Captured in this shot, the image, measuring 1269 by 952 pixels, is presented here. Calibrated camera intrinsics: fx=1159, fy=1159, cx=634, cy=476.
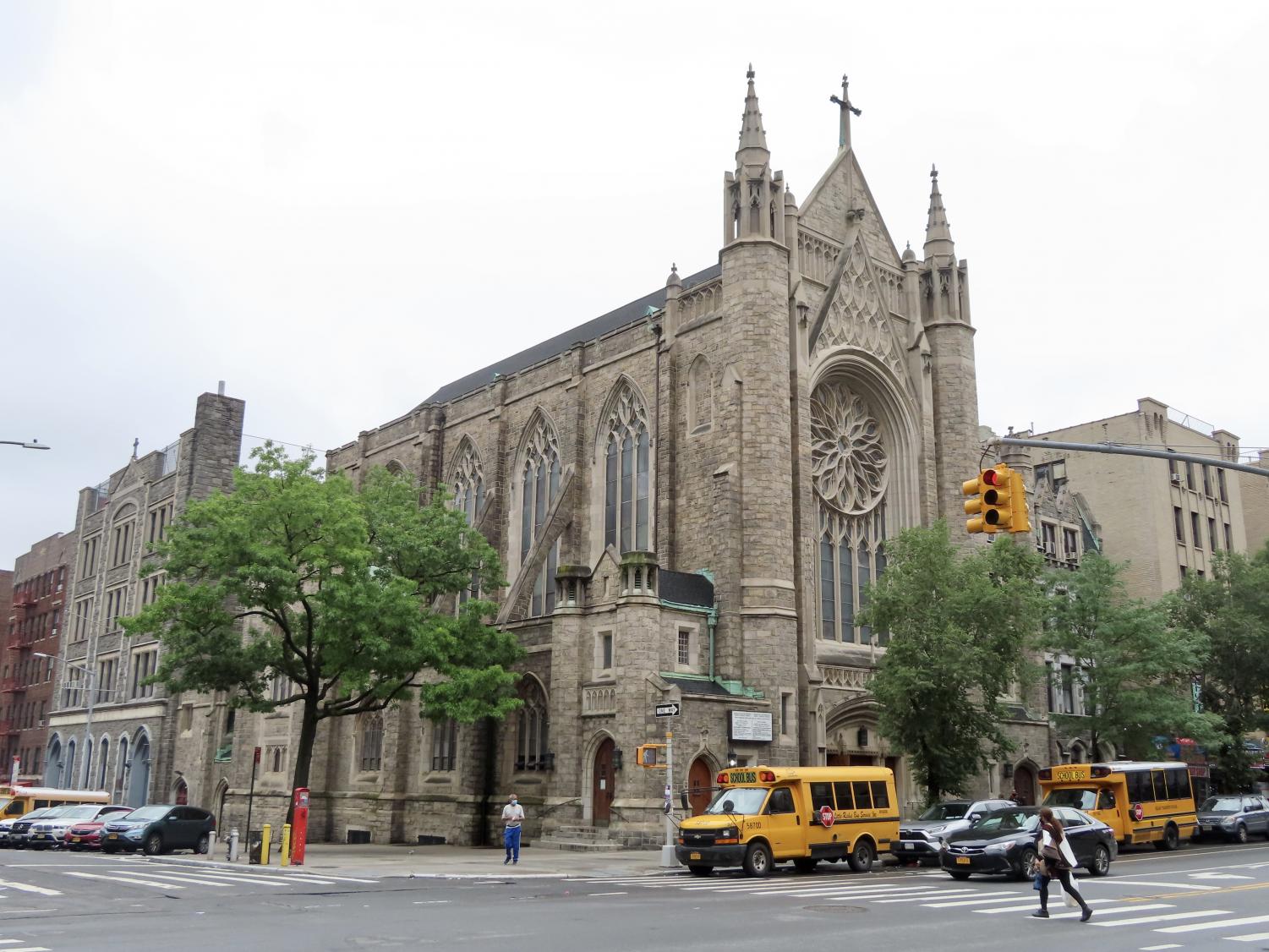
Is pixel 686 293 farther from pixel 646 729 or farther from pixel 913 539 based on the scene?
pixel 646 729

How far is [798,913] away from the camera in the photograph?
51.0 feet

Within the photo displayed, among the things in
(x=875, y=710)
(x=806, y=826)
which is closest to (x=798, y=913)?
(x=806, y=826)

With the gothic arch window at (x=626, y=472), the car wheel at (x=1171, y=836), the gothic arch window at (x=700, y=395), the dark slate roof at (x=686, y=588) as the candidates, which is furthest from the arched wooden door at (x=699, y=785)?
the car wheel at (x=1171, y=836)

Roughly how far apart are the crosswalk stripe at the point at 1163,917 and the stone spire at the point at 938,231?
3202 cm

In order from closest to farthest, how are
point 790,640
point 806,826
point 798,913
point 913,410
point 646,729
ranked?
1. point 798,913
2. point 806,826
3. point 646,729
4. point 790,640
5. point 913,410

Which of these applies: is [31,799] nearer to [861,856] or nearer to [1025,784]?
[861,856]

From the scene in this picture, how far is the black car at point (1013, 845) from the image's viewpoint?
2080 cm

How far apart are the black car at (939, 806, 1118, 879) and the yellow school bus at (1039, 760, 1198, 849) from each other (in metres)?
5.47

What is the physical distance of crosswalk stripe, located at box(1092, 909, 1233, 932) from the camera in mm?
14586

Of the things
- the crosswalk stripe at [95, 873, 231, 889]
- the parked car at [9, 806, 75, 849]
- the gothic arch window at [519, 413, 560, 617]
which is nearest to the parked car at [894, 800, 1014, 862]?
the crosswalk stripe at [95, 873, 231, 889]

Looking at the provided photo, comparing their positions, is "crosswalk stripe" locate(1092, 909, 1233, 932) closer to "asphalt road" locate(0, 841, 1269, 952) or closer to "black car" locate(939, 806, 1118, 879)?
"asphalt road" locate(0, 841, 1269, 952)

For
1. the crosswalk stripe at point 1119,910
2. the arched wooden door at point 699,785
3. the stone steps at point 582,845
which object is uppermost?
the arched wooden door at point 699,785

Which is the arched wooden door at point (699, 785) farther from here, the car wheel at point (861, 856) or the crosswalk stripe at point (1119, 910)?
the crosswalk stripe at point (1119, 910)

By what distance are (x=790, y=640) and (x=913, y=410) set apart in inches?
475
